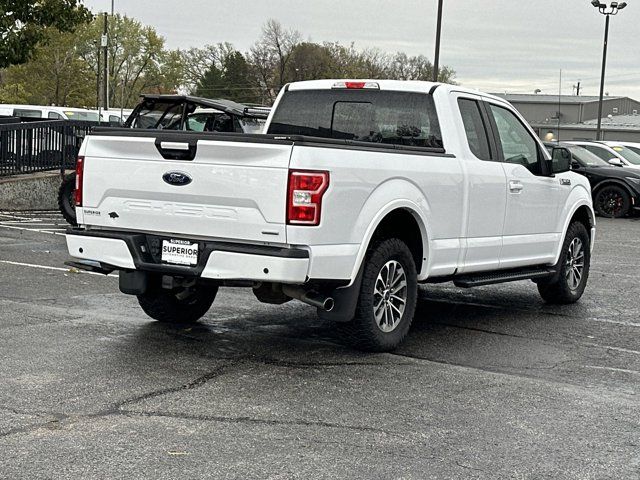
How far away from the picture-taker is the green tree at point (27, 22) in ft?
67.6

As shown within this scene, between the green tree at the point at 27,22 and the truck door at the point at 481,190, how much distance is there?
14.2 meters

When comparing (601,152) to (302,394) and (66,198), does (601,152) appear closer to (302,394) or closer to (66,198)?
(66,198)

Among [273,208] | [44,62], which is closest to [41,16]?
[273,208]

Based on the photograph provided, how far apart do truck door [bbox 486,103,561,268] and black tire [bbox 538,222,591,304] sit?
1.19 feet

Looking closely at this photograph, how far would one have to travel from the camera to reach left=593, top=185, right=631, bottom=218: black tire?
76.6 feet

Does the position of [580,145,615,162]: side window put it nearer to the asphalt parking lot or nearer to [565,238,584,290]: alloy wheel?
[565,238,584,290]: alloy wheel

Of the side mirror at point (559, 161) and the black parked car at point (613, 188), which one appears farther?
the black parked car at point (613, 188)

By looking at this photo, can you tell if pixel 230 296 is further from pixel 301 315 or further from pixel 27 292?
pixel 27 292

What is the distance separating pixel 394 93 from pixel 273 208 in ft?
7.11

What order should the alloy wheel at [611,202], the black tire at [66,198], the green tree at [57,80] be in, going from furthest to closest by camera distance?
the green tree at [57,80] → the alloy wheel at [611,202] → the black tire at [66,198]

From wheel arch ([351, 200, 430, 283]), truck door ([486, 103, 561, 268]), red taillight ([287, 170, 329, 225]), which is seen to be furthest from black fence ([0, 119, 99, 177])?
red taillight ([287, 170, 329, 225])

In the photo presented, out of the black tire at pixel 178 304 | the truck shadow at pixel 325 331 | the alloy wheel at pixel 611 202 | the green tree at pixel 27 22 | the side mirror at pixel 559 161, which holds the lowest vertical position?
the truck shadow at pixel 325 331

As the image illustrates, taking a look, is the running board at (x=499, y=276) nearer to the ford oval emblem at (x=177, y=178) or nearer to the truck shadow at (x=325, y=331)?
the truck shadow at (x=325, y=331)

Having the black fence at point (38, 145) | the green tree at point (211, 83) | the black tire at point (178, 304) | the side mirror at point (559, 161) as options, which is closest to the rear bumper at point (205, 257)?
the black tire at point (178, 304)
